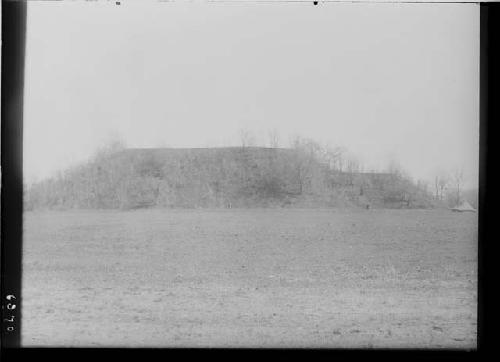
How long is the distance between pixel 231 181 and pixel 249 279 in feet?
1.60

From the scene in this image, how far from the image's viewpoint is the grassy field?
8.25ft

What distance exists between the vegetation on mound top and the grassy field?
0.06 meters

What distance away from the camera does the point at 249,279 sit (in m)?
2.55

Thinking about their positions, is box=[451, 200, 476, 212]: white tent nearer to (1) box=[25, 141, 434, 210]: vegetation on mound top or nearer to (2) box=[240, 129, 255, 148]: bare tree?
(1) box=[25, 141, 434, 210]: vegetation on mound top

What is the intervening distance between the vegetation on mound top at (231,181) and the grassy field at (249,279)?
6 centimetres

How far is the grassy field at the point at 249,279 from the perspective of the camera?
2.51 meters

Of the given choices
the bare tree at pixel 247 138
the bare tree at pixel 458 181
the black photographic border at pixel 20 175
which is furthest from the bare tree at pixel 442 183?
the bare tree at pixel 247 138

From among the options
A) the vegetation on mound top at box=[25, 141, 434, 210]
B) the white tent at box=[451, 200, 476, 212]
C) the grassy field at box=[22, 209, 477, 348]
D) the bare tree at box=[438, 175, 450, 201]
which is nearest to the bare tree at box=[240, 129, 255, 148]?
the vegetation on mound top at box=[25, 141, 434, 210]

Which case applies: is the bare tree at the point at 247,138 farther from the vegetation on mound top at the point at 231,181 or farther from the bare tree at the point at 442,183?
the bare tree at the point at 442,183

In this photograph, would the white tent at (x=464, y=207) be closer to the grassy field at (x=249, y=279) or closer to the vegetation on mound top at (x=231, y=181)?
the grassy field at (x=249, y=279)

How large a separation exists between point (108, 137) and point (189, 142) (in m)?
0.39

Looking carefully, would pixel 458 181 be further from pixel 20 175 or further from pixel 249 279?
pixel 20 175

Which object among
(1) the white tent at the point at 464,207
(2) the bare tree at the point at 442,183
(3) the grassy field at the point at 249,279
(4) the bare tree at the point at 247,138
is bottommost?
(3) the grassy field at the point at 249,279

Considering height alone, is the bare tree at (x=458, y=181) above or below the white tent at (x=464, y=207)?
above
